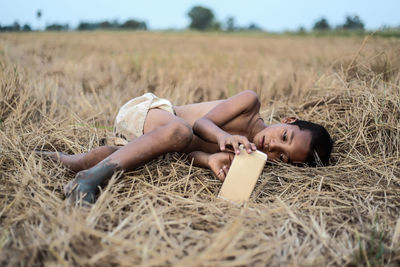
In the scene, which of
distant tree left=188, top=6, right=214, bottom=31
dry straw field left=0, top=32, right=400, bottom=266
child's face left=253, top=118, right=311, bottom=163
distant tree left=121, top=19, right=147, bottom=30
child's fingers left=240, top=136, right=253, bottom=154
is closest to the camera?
dry straw field left=0, top=32, right=400, bottom=266

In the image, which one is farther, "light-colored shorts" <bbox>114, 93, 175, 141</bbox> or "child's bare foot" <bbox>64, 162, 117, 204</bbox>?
"light-colored shorts" <bbox>114, 93, 175, 141</bbox>

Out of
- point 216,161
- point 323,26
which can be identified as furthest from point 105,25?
point 216,161

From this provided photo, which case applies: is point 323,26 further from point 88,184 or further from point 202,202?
point 88,184

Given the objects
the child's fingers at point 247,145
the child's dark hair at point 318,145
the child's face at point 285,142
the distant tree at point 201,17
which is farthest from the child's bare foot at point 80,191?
the distant tree at point 201,17

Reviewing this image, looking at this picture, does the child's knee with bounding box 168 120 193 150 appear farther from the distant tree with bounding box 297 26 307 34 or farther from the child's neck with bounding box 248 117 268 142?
the distant tree with bounding box 297 26 307 34

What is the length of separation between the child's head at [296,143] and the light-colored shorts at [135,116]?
1.94 feet

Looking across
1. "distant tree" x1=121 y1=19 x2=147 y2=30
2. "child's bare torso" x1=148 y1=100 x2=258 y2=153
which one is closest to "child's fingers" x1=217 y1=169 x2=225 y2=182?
"child's bare torso" x1=148 y1=100 x2=258 y2=153

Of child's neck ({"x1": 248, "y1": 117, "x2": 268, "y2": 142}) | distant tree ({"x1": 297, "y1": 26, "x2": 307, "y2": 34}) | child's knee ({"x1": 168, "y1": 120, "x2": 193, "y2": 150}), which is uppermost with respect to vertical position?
distant tree ({"x1": 297, "y1": 26, "x2": 307, "y2": 34})

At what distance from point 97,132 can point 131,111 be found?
0.34 m

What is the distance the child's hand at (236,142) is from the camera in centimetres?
134

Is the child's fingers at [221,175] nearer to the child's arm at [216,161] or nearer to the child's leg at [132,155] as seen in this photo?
the child's arm at [216,161]

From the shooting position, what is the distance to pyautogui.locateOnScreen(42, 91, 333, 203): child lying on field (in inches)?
52.7

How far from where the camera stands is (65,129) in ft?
6.46

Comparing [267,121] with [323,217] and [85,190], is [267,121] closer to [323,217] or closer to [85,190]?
[323,217]
